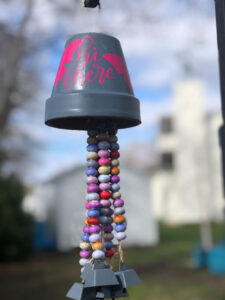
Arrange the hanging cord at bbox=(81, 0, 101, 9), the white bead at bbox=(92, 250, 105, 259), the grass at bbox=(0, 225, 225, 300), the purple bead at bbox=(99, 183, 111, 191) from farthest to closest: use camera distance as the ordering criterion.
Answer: the grass at bbox=(0, 225, 225, 300) < the hanging cord at bbox=(81, 0, 101, 9) < the purple bead at bbox=(99, 183, 111, 191) < the white bead at bbox=(92, 250, 105, 259)

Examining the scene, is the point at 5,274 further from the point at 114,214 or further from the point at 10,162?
the point at 114,214

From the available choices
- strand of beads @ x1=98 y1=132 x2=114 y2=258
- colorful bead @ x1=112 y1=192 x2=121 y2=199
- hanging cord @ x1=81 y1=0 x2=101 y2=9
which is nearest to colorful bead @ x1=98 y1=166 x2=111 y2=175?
strand of beads @ x1=98 y1=132 x2=114 y2=258

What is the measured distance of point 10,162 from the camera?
13133 mm

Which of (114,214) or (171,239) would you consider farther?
(171,239)

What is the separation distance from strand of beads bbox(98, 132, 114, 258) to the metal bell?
137 millimetres

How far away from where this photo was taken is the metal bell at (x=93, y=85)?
168 cm

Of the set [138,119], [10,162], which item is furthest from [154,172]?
[138,119]

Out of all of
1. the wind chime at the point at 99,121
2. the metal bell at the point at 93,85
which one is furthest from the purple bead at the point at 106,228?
the metal bell at the point at 93,85

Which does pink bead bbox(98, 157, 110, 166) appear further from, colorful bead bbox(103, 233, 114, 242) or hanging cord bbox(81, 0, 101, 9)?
hanging cord bbox(81, 0, 101, 9)

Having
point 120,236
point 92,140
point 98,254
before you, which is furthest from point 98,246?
point 92,140

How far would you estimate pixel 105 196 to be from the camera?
171 cm

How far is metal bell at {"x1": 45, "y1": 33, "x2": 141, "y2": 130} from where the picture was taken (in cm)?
168

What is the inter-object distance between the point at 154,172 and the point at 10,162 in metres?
15.5

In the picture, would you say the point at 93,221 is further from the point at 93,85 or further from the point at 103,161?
the point at 93,85
